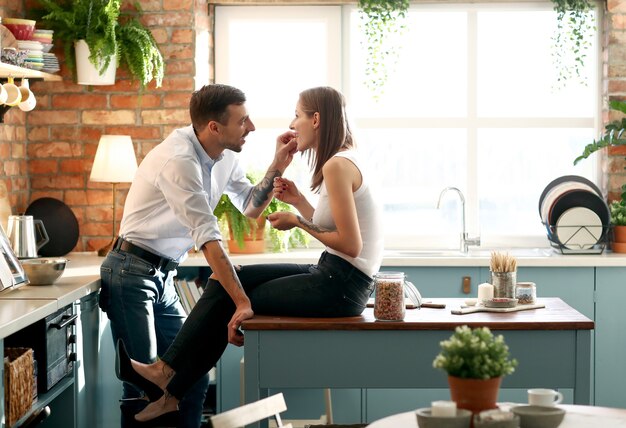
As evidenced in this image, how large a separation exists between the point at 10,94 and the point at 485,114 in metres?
2.56

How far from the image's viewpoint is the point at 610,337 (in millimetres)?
4750

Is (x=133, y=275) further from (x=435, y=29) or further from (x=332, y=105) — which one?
(x=435, y=29)

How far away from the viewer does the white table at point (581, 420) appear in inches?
84.9

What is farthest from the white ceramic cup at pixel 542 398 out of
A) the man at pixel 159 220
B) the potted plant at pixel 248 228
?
the potted plant at pixel 248 228

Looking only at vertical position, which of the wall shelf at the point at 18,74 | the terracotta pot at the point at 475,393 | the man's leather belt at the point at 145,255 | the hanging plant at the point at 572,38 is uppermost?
the hanging plant at the point at 572,38

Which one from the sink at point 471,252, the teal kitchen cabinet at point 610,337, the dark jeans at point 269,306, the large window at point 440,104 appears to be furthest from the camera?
the large window at point 440,104

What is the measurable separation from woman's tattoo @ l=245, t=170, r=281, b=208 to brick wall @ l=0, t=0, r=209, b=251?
1.05 m

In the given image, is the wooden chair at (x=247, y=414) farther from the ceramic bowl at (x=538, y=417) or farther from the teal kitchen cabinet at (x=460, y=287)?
the teal kitchen cabinet at (x=460, y=287)

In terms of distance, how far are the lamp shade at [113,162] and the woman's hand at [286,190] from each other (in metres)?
1.26

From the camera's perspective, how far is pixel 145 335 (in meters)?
3.80

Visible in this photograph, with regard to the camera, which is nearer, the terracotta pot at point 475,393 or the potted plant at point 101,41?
the terracotta pot at point 475,393

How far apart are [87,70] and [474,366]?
3359mm

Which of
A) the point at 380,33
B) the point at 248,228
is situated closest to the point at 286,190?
the point at 248,228

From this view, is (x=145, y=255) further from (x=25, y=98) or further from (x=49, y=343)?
(x=25, y=98)
